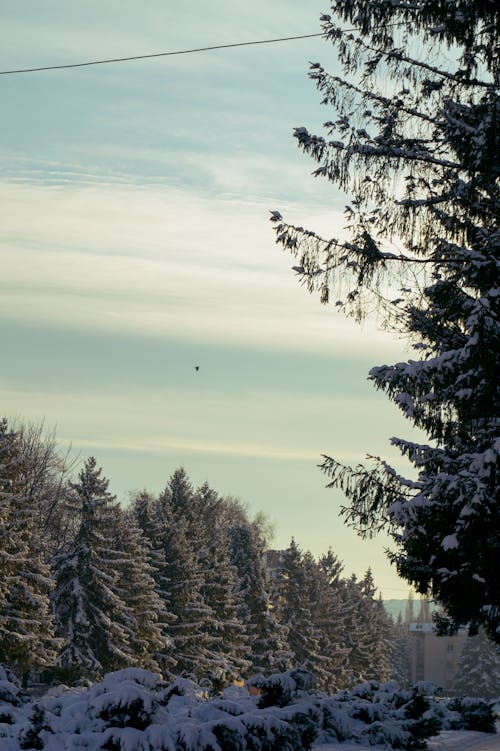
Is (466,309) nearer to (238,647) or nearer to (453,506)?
(453,506)

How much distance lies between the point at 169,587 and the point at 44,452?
54.6ft

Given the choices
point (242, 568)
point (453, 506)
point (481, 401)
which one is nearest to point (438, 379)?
point (481, 401)

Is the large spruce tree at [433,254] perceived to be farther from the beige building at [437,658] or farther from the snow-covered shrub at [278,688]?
the beige building at [437,658]

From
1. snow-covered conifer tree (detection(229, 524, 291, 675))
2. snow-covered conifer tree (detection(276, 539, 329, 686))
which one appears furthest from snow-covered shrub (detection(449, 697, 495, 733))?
snow-covered conifer tree (detection(276, 539, 329, 686))

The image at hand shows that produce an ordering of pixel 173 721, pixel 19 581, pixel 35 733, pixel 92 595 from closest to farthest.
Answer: pixel 35 733 → pixel 173 721 → pixel 19 581 → pixel 92 595

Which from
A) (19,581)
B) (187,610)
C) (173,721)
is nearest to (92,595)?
(19,581)

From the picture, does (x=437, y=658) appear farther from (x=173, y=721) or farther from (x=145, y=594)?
(x=173, y=721)

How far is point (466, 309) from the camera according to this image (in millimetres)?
12469

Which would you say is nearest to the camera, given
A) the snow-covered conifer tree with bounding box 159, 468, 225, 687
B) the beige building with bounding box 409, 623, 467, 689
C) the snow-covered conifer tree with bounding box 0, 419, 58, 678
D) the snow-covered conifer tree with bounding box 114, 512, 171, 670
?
the snow-covered conifer tree with bounding box 0, 419, 58, 678

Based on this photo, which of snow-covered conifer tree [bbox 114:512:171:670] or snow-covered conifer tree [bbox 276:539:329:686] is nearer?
snow-covered conifer tree [bbox 114:512:171:670]

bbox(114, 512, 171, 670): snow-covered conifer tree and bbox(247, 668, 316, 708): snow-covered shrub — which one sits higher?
bbox(114, 512, 171, 670): snow-covered conifer tree

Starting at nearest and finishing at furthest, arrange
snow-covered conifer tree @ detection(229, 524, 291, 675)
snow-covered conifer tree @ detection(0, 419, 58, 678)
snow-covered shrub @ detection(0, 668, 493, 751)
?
1. snow-covered shrub @ detection(0, 668, 493, 751)
2. snow-covered conifer tree @ detection(0, 419, 58, 678)
3. snow-covered conifer tree @ detection(229, 524, 291, 675)

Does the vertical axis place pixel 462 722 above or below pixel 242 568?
below

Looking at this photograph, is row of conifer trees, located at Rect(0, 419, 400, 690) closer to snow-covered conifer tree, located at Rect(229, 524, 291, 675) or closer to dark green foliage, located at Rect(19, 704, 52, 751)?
snow-covered conifer tree, located at Rect(229, 524, 291, 675)
